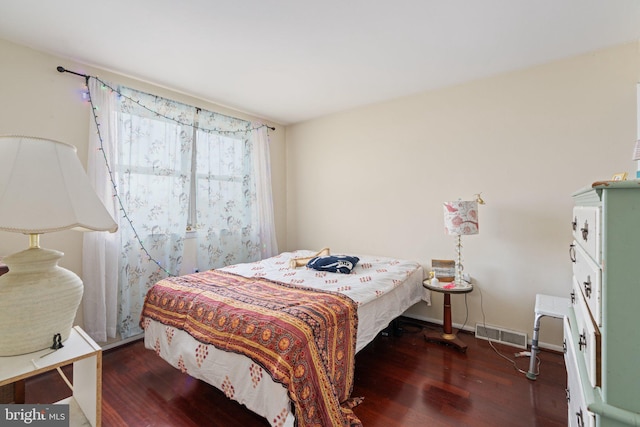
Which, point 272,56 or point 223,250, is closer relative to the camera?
point 272,56

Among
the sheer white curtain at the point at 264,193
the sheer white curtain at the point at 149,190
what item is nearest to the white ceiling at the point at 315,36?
the sheer white curtain at the point at 149,190

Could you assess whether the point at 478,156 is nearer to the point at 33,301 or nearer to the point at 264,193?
the point at 264,193

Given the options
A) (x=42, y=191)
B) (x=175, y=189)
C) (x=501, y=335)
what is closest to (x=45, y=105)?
(x=175, y=189)

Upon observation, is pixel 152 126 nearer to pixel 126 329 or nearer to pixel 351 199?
pixel 126 329

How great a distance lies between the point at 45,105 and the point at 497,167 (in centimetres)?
379

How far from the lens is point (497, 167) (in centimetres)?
268

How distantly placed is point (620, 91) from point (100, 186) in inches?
164

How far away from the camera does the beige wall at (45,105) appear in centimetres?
209

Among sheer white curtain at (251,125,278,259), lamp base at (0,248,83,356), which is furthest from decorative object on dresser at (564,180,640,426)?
sheer white curtain at (251,125,278,259)

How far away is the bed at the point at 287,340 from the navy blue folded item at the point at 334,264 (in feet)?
0.22

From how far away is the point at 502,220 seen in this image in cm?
266

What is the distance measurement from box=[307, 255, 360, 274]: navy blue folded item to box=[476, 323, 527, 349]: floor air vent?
1.33m

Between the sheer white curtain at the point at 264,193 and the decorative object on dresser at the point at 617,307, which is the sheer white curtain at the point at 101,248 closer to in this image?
the sheer white curtain at the point at 264,193

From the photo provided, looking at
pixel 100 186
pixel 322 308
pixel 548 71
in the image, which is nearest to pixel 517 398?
pixel 322 308
